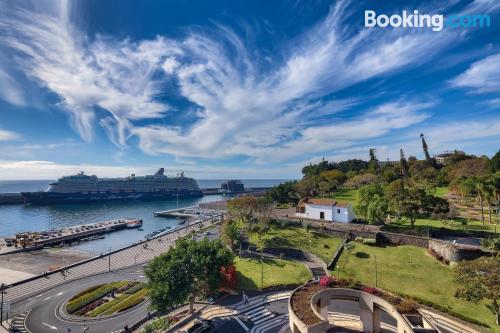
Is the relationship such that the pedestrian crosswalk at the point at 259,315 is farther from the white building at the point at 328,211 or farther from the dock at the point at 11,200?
the dock at the point at 11,200

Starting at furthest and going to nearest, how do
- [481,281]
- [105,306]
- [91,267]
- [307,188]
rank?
[307,188] → [91,267] → [105,306] → [481,281]

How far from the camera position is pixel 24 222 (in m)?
98.4

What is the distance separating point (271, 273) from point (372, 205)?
23328 millimetres

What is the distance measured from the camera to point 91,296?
1446 inches

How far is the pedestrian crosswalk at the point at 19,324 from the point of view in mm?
29697

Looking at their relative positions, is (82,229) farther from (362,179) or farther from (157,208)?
(362,179)

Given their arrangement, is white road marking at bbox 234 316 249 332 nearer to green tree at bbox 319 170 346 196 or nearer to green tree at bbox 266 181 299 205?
green tree at bbox 266 181 299 205

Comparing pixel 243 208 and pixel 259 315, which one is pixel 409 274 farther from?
pixel 243 208

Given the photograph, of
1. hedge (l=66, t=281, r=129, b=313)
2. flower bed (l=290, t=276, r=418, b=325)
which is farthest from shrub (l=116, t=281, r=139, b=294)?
flower bed (l=290, t=276, r=418, b=325)

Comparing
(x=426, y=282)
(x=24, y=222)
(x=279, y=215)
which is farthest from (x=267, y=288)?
(x=24, y=222)

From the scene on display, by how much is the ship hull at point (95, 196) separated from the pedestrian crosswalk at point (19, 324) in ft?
422

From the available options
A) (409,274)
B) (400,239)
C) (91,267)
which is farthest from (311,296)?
(91,267)

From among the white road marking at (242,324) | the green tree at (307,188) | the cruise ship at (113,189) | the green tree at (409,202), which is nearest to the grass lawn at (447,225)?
the green tree at (409,202)

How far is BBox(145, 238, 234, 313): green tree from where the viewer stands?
2825 cm
